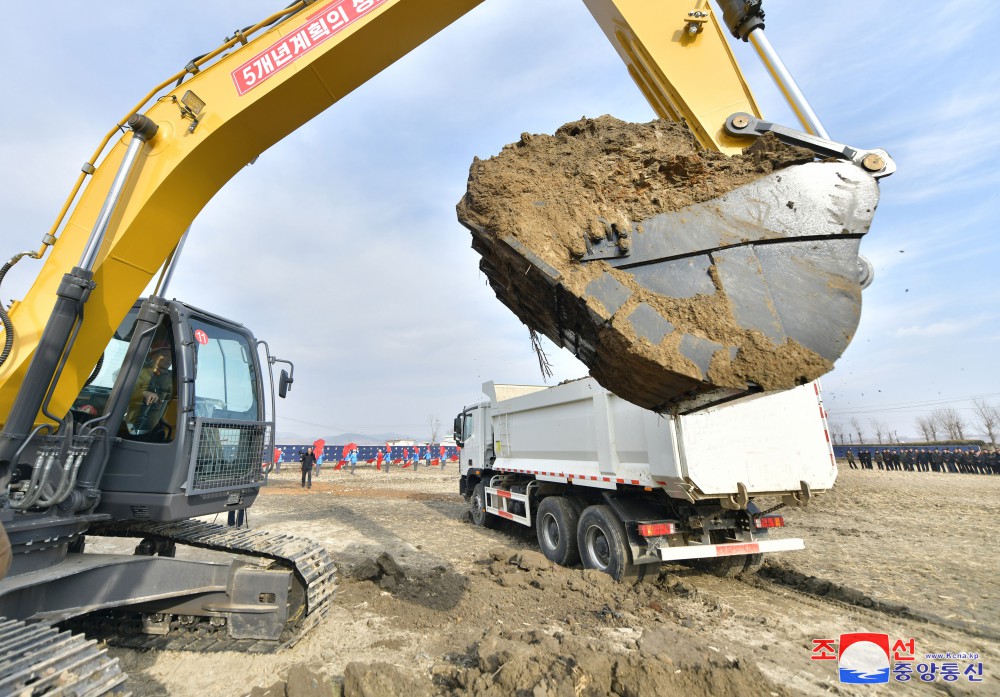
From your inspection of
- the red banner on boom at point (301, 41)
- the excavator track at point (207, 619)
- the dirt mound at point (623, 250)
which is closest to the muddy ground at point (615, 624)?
the excavator track at point (207, 619)

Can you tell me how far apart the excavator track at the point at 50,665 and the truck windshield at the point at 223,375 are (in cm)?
186

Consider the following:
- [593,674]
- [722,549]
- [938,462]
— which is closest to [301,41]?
[593,674]

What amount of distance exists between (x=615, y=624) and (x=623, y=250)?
13.5 feet

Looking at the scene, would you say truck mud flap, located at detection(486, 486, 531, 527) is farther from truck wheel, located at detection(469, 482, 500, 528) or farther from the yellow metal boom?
the yellow metal boom

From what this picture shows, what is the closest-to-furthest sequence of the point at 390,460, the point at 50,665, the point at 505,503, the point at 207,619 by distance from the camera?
1. the point at 50,665
2. the point at 207,619
3. the point at 505,503
4. the point at 390,460

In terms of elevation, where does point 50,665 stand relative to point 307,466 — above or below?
below

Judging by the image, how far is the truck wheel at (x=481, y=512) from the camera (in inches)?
418

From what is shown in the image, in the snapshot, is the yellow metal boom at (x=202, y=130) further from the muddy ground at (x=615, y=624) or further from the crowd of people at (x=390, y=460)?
the crowd of people at (x=390, y=460)

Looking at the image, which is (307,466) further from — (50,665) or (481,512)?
(50,665)

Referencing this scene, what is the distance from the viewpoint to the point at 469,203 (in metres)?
2.25

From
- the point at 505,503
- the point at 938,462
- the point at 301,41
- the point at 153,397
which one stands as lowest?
the point at 938,462

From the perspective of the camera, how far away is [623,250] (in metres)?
2.08

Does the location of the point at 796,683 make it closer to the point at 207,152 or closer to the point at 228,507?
the point at 228,507

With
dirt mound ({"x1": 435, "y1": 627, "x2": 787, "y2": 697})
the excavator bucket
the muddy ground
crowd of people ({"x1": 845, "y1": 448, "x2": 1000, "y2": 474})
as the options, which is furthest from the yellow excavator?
crowd of people ({"x1": 845, "y1": 448, "x2": 1000, "y2": 474})
